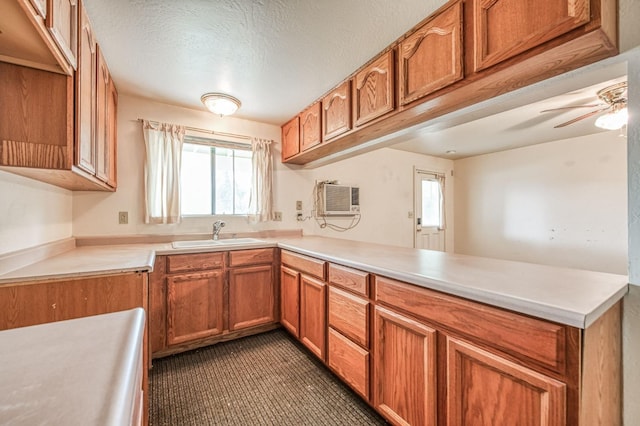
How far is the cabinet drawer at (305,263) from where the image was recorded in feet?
6.27

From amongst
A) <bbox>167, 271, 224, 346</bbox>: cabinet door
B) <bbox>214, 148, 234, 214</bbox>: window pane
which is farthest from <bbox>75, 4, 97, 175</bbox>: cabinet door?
<bbox>214, 148, 234, 214</bbox>: window pane

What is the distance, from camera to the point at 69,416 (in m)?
0.34

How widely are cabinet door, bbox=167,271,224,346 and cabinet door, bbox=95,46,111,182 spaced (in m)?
0.92

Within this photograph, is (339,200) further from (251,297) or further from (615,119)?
(615,119)

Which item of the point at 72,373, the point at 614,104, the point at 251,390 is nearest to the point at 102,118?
the point at 72,373

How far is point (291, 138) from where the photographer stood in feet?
9.45

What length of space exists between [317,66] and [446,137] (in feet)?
7.76

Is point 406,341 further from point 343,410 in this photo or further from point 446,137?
point 446,137

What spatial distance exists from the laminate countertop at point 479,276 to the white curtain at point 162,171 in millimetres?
660

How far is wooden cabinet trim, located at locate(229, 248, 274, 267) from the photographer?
2.34 metres

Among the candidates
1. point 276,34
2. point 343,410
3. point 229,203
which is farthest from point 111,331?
point 229,203

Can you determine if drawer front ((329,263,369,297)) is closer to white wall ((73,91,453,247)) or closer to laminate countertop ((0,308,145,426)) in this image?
laminate countertop ((0,308,145,426))

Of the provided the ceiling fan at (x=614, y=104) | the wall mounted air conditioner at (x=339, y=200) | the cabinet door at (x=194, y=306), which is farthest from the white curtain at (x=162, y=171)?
the ceiling fan at (x=614, y=104)

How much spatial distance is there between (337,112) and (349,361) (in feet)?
5.80
